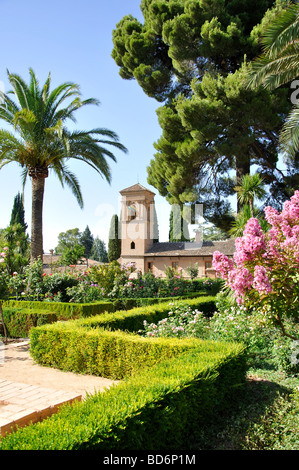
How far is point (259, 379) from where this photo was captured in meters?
4.72

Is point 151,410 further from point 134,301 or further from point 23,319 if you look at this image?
point 134,301

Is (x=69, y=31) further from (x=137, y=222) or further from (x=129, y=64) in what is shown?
(x=137, y=222)

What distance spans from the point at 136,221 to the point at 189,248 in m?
5.12

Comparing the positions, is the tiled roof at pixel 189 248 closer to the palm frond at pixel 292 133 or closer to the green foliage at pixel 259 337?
the palm frond at pixel 292 133

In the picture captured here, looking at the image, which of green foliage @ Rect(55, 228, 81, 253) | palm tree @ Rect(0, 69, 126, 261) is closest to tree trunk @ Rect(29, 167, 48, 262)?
palm tree @ Rect(0, 69, 126, 261)

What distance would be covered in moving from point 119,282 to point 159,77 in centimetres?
1092

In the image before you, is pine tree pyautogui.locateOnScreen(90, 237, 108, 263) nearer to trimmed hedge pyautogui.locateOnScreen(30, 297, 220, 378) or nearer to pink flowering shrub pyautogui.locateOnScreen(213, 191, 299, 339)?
trimmed hedge pyautogui.locateOnScreen(30, 297, 220, 378)

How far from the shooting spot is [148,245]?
2988 cm

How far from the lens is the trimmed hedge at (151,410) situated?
7.37 ft

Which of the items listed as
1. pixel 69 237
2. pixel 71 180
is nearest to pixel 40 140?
pixel 71 180

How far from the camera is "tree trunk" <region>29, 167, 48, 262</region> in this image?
12.0 metres

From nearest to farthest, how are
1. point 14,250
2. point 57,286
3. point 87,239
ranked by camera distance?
point 57,286
point 14,250
point 87,239

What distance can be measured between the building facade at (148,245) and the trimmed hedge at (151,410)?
23131 mm

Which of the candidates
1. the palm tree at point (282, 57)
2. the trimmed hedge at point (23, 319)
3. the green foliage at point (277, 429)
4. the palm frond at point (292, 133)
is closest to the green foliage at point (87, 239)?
the trimmed hedge at point (23, 319)
